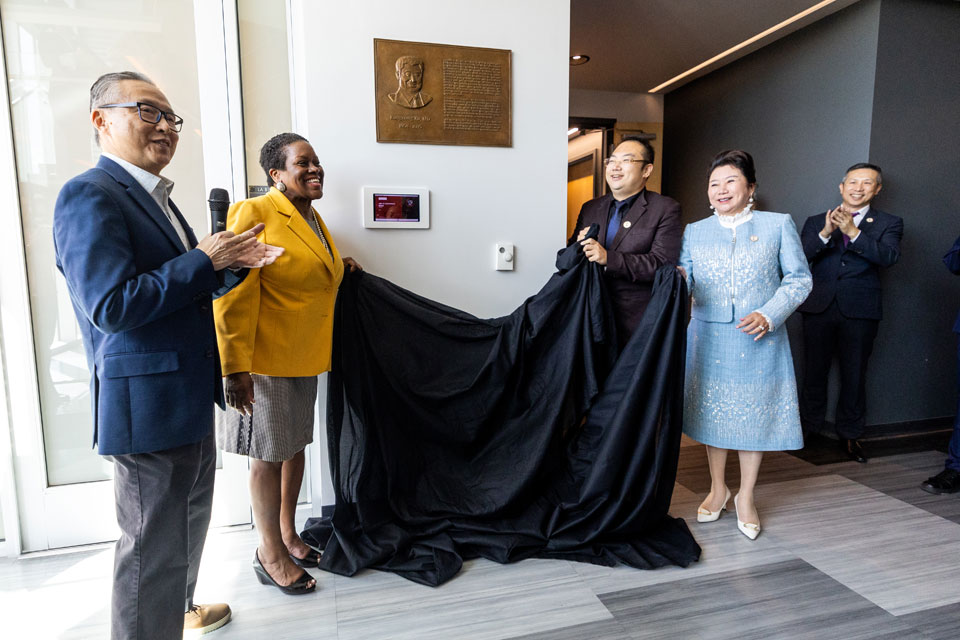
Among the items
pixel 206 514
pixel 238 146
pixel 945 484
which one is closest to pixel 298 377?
pixel 206 514

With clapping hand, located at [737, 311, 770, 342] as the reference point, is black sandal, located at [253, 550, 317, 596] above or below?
below

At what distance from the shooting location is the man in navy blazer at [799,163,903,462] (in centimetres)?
312

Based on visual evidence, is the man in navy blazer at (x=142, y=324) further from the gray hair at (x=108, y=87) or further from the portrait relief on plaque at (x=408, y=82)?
the portrait relief on plaque at (x=408, y=82)

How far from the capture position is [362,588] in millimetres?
1956

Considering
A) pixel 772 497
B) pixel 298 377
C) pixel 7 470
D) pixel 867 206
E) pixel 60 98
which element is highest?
pixel 60 98

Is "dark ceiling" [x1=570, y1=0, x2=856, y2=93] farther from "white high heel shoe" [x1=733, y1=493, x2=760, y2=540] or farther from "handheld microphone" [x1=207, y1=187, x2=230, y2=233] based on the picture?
"white high heel shoe" [x1=733, y1=493, x2=760, y2=540]

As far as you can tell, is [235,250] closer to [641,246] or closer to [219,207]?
[219,207]

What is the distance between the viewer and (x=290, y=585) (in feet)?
6.25

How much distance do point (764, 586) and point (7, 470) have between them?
2.87 m

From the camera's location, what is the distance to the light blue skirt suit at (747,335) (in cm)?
225

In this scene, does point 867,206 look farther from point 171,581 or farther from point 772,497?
point 171,581

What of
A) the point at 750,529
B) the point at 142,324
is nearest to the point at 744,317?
the point at 750,529

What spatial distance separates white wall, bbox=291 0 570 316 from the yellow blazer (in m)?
0.49

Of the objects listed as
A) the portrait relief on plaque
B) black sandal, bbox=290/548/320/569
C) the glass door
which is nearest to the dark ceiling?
the portrait relief on plaque
